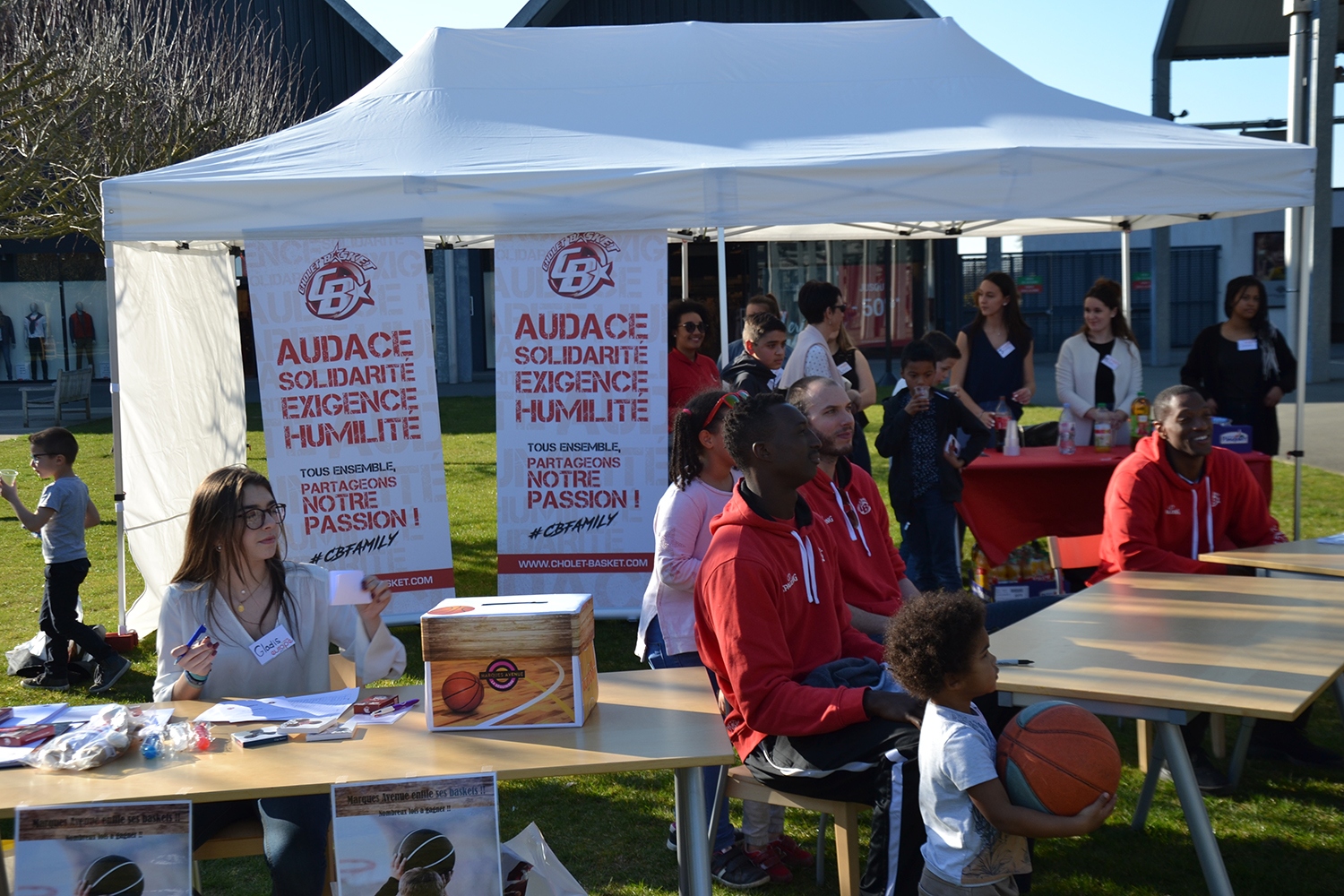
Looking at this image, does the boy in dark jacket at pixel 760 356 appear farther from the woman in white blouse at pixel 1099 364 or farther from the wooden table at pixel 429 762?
the wooden table at pixel 429 762

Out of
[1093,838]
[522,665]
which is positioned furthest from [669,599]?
[1093,838]

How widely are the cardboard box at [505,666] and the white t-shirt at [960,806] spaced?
77 centimetres

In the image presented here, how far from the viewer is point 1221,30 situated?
18.8 meters

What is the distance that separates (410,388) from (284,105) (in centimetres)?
1171

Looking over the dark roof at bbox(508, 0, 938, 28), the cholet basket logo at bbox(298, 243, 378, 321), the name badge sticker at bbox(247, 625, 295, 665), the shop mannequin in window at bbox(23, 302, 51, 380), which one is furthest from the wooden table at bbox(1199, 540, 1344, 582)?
the shop mannequin in window at bbox(23, 302, 51, 380)

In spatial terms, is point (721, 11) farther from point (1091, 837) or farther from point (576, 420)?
point (1091, 837)

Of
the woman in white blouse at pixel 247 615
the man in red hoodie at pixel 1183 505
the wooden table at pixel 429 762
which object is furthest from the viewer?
the man in red hoodie at pixel 1183 505

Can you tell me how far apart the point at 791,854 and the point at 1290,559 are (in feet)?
6.84

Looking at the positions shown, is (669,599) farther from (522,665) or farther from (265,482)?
(265,482)

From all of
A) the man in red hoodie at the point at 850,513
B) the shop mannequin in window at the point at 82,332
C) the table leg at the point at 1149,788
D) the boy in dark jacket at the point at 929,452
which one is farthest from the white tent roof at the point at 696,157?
the shop mannequin in window at the point at 82,332

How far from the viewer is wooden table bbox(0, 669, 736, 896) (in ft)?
7.41

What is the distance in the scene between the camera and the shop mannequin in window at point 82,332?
21078 mm

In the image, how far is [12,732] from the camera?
102 inches

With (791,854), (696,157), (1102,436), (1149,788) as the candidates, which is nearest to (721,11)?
(696,157)
